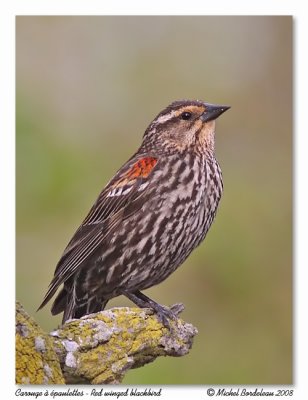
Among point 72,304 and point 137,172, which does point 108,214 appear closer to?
point 137,172

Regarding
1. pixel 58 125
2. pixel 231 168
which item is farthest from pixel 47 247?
pixel 231 168

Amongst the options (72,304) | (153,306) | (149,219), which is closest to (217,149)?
(149,219)

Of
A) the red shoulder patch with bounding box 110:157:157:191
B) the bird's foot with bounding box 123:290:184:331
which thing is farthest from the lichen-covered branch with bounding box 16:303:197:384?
the red shoulder patch with bounding box 110:157:157:191

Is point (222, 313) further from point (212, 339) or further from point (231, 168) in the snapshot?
point (231, 168)

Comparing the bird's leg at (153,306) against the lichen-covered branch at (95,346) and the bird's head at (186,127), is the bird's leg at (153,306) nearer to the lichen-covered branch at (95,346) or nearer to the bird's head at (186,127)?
the lichen-covered branch at (95,346)

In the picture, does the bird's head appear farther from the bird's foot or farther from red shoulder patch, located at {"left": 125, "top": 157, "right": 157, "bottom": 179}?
the bird's foot
